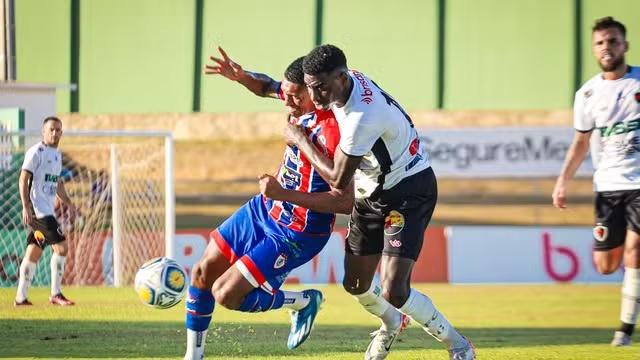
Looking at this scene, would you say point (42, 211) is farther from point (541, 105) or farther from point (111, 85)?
point (541, 105)

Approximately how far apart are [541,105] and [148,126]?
29.3 feet

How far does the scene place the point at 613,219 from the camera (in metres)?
8.18

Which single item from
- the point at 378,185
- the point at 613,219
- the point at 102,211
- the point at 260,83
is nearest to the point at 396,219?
the point at 378,185

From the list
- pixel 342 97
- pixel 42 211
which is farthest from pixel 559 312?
pixel 342 97

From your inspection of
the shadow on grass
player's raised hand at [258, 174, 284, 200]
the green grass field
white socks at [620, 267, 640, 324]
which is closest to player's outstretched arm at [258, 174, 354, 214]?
player's raised hand at [258, 174, 284, 200]

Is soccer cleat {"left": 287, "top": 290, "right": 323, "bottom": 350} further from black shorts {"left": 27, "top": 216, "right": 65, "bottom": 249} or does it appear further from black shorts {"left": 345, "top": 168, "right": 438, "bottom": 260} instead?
black shorts {"left": 27, "top": 216, "right": 65, "bottom": 249}

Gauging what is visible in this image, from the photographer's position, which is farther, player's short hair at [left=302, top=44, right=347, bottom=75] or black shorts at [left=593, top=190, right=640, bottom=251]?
black shorts at [left=593, top=190, right=640, bottom=251]

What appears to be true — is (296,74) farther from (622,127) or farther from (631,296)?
(631,296)

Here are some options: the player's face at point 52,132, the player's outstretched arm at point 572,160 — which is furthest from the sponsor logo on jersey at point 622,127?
the player's face at point 52,132

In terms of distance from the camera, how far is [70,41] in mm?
22562

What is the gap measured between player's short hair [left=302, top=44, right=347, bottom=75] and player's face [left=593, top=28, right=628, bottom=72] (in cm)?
252

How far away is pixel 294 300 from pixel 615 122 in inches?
116

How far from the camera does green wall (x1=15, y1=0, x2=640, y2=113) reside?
23250 mm

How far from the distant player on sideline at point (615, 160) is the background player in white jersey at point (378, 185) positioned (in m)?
1.93
